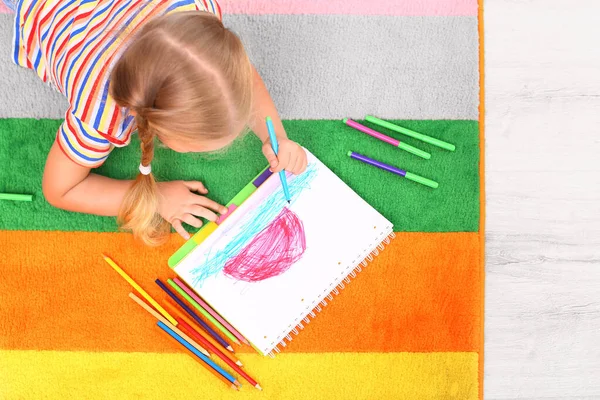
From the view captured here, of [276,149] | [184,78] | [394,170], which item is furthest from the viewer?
[394,170]

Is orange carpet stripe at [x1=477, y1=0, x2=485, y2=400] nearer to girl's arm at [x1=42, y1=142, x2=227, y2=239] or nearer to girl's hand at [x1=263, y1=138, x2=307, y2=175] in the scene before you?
girl's hand at [x1=263, y1=138, x2=307, y2=175]

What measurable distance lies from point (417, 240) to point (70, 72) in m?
0.51

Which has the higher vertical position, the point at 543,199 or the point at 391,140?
the point at 391,140

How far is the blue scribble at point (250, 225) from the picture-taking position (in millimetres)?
746

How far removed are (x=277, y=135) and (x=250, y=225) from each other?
130 millimetres

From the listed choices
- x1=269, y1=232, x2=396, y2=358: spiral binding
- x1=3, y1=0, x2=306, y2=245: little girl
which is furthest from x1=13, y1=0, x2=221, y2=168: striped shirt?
x1=269, y1=232, x2=396, y2=358: spiral binding

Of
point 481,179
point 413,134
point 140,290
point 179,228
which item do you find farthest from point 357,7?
point 140,290

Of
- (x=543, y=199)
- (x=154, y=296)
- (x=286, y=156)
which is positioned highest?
(x=286, y=156)

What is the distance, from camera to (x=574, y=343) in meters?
0.80

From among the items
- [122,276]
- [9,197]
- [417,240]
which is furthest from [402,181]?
[9,197]

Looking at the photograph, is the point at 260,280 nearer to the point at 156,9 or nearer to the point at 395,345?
the point at 395,345

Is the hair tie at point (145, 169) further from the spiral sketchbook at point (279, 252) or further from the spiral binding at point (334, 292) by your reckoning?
the spiral binding at point (334, 292)

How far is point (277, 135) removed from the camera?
29.2 inches

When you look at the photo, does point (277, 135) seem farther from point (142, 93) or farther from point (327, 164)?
point (142, 93)
